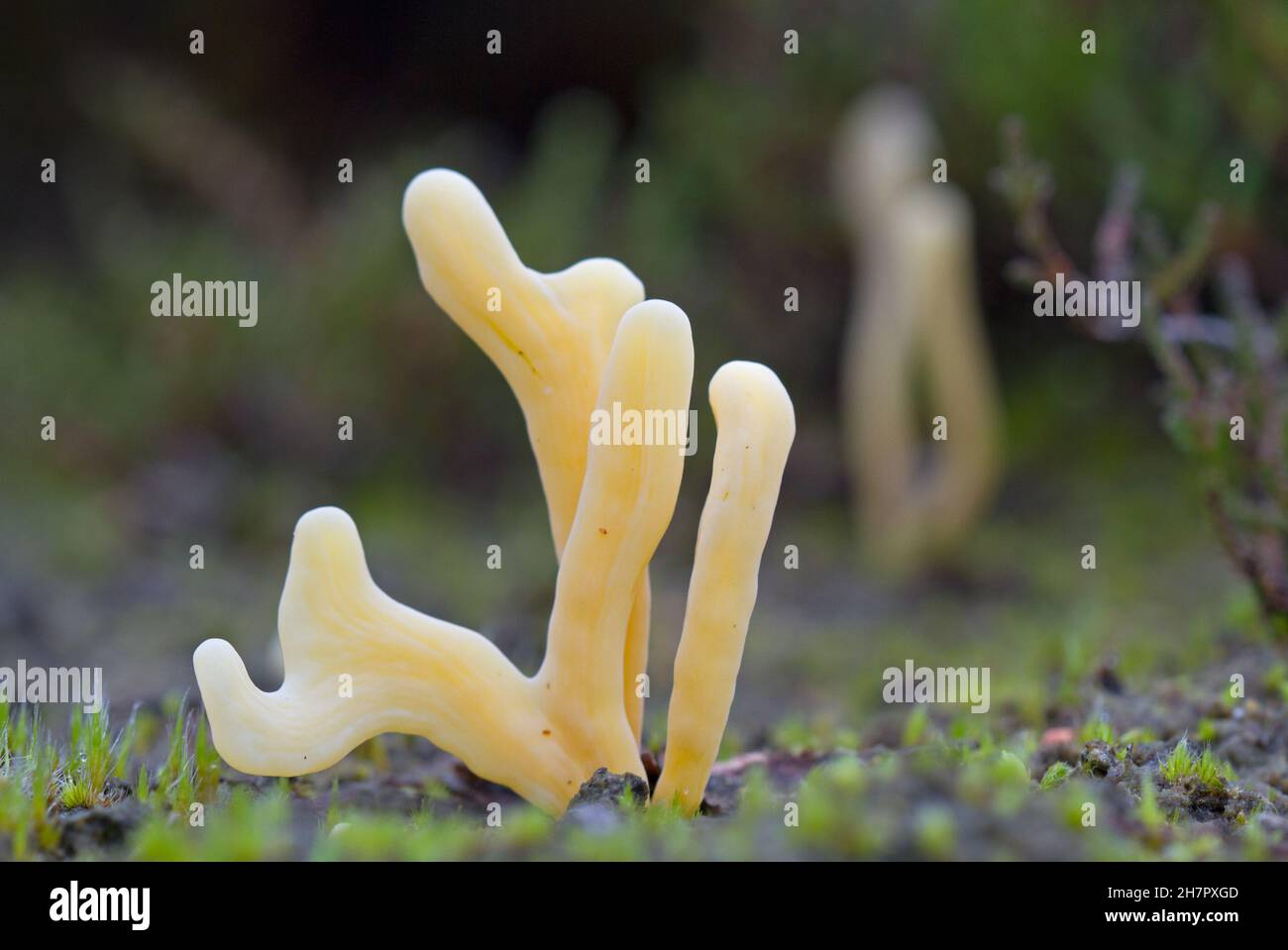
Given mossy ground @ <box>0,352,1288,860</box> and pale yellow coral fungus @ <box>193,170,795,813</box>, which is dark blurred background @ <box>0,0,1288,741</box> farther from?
pale yellow coral fungus @ <box>193,170,795,813</box>

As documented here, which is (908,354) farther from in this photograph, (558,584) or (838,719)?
(558,584)

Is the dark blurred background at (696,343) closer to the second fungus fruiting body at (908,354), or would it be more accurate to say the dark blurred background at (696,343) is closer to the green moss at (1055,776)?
the second fungus fruiting body at (908,354)

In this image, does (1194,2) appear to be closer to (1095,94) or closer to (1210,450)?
→ (1095,94)

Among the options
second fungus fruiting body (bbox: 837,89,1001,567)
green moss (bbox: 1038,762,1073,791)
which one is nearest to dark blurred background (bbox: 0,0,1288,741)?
second fungus fruiting body (bbox: 837,89,1001,567)

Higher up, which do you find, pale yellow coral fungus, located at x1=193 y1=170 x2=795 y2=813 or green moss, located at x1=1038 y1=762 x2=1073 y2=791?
pale yellow coral fungus, located at x1=193 y1=170 x2=795 y2=813

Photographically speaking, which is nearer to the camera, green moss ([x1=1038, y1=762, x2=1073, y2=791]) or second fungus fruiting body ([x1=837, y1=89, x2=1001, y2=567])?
green moss ([x1=1038, y1=762, x2=1073, y2=791])

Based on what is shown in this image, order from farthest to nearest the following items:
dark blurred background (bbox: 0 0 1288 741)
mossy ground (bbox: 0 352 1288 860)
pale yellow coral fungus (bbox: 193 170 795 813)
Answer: dark blurred background (bbox: 0 0 1288 741) → pale yellow coral fungus (bbox: 193 170 795 813) → mossy ground (bbox: 0 352 1288 860)
